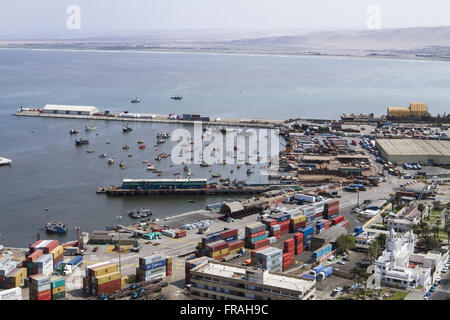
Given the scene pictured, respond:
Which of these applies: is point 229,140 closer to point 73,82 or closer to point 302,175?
point 302,175

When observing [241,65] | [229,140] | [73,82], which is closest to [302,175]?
[229,140]

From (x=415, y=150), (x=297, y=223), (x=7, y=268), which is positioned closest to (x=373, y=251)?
(x=297, y=223)

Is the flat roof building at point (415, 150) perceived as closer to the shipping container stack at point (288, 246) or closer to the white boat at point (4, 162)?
the shipping container stack at point (288, 246)

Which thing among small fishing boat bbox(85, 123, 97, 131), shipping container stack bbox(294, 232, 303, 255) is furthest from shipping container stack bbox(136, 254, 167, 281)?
small fishing boat bbox(85, 123, 97, 131)

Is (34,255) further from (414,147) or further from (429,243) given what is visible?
(414,147)

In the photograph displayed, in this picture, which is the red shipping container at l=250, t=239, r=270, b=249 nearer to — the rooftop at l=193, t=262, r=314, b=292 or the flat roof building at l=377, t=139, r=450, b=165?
the rooftop at l=193, t=262, r=314, b=292

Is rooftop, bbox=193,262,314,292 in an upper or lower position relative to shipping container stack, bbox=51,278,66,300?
upper

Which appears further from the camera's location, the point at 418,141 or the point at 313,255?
the point at 418,141
